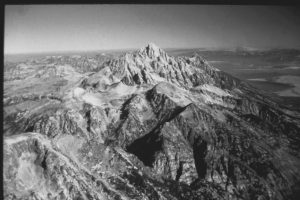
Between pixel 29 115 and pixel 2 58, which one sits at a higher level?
pixel 2 58

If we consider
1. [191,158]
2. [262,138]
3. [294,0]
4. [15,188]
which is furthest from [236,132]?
[294,0]

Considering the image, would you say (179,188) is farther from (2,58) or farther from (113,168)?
(2,58)

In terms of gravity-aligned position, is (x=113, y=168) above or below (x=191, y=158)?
above

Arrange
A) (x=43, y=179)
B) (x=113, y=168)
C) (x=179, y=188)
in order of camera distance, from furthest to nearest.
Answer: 1. (x=179, y=188)
2. (x=113, y=168)
3. (x=43, y=179)

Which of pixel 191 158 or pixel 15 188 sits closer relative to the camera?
pixel 15 188

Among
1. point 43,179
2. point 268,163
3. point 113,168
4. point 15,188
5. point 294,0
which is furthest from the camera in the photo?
point 268,163

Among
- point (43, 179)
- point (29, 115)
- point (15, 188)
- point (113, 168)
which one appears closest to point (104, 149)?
point (113, 168)

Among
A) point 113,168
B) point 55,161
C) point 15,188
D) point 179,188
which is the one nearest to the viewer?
point 15,188

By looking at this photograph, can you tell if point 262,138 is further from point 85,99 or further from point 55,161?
point 55,161

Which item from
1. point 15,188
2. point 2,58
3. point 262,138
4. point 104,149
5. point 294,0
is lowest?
point 262,138
